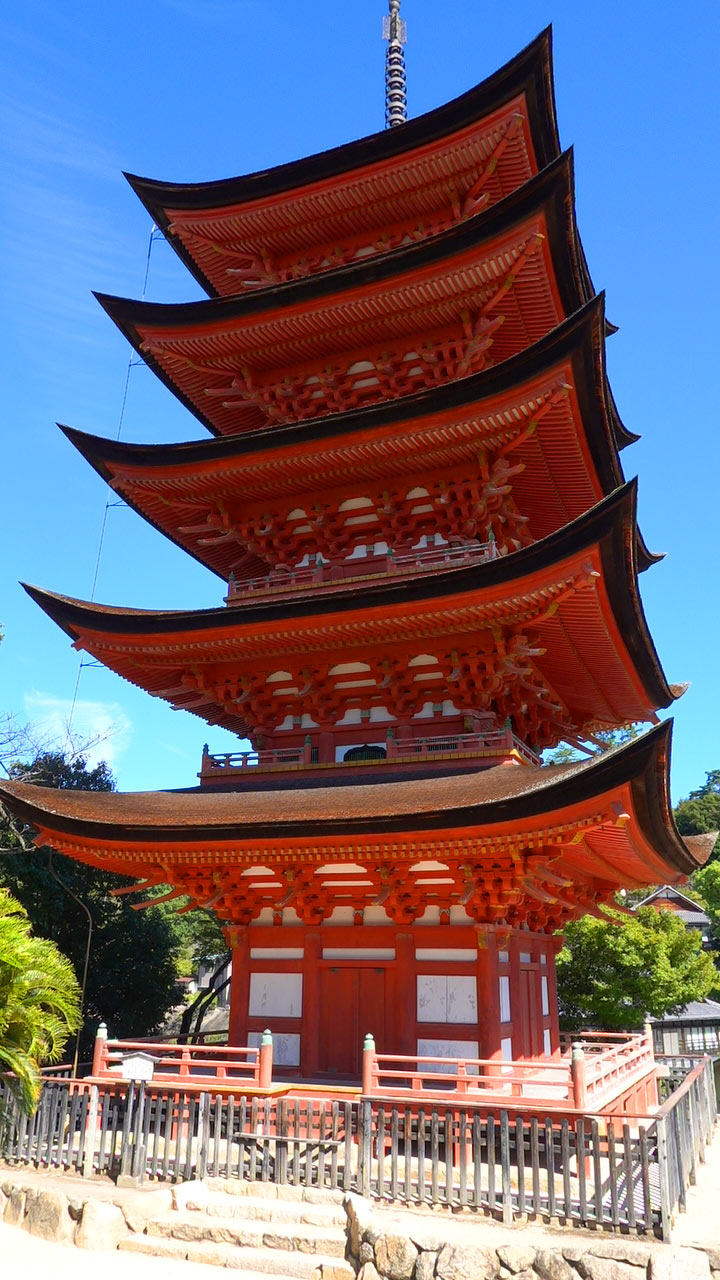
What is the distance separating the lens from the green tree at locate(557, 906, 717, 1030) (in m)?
28.7

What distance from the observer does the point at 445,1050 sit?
44.5ft

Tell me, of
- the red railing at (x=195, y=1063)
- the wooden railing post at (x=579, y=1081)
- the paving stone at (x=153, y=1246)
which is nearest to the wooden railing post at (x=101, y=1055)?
the red railing at (x=195, y=1063)

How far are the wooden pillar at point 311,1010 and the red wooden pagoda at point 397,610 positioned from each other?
0.15ft

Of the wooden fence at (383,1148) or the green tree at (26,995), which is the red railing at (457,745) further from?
the green tree at (26,995)

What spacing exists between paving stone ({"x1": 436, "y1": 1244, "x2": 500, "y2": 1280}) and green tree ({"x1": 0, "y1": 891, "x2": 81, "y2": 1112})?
541cm

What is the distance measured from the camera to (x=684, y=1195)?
1138 cm

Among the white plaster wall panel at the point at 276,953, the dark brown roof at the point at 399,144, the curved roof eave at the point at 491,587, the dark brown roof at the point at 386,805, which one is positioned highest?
the dark brown roof at the point at 399,144

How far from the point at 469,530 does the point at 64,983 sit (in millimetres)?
10322

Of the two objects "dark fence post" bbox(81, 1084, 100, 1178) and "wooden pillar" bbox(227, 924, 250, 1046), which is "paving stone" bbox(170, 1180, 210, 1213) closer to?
"dark fence post" bbox(81, 1084, 100, 1178)

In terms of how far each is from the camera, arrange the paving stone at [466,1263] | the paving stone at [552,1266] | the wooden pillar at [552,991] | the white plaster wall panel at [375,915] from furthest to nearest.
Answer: the wooden pillar at [552,991]
the white plaster wall panel at [375,915]
the paving stone at [466,1263]
the paving stone at [552,1266]

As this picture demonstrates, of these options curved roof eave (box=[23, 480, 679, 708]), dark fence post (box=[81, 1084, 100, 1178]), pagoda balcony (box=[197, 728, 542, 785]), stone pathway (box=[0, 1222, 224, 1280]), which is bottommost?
stone pathway (box=[0, 1222, 224, 1280])

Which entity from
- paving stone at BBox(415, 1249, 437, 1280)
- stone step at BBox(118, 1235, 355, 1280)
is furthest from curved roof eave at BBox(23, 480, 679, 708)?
stone step at BBox(118, 1235, 355, 1280)

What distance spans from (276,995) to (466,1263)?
6.35 m

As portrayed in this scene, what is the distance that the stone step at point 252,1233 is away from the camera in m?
10.3
